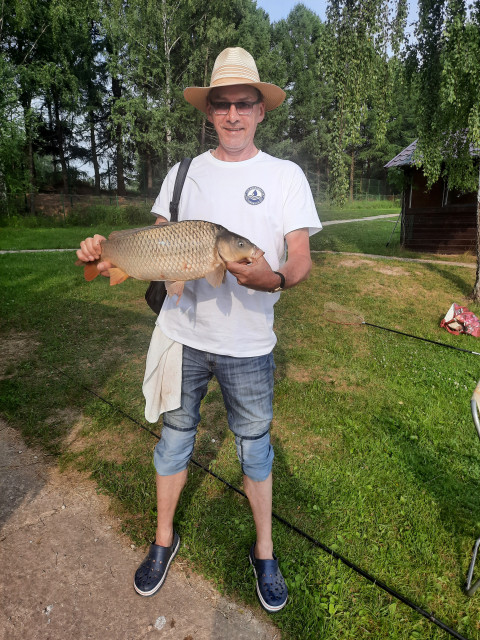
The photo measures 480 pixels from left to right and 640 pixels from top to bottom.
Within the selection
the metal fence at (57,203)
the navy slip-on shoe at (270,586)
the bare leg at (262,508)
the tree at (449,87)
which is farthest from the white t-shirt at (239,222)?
the metal fence at (57,203)

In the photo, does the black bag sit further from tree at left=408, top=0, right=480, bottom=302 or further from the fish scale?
tree at left=408, top=0, right=480, bottom=302

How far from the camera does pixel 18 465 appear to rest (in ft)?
11.9

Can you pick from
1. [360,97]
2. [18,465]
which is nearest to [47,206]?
[360,97]

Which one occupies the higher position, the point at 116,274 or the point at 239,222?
the point at 239,222

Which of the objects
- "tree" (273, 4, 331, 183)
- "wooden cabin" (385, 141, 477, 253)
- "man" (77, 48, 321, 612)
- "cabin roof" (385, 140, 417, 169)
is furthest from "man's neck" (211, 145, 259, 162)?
"tree" (273, 4, 331, 183)

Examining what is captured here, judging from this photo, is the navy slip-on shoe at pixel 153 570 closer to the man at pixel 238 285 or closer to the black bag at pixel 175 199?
the man at pixel 238 285

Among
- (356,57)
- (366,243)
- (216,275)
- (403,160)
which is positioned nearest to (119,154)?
(366,243)

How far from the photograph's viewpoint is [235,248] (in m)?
1.84

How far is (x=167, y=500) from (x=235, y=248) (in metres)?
1.57

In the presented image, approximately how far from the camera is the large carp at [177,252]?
6.13 feet

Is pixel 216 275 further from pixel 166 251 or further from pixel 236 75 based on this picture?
pixel 236 75

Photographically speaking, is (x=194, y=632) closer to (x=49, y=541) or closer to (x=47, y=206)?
(x=49, y=541)

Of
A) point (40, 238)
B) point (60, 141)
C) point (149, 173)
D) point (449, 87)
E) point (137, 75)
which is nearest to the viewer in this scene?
point (449, 87)

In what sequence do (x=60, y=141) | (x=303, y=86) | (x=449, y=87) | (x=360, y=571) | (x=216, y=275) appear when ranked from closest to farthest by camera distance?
(x=216, y=275) → (x=360, y=571) → (x=449, y=87) → (x=60, y=141) → (x=303, y=86)
